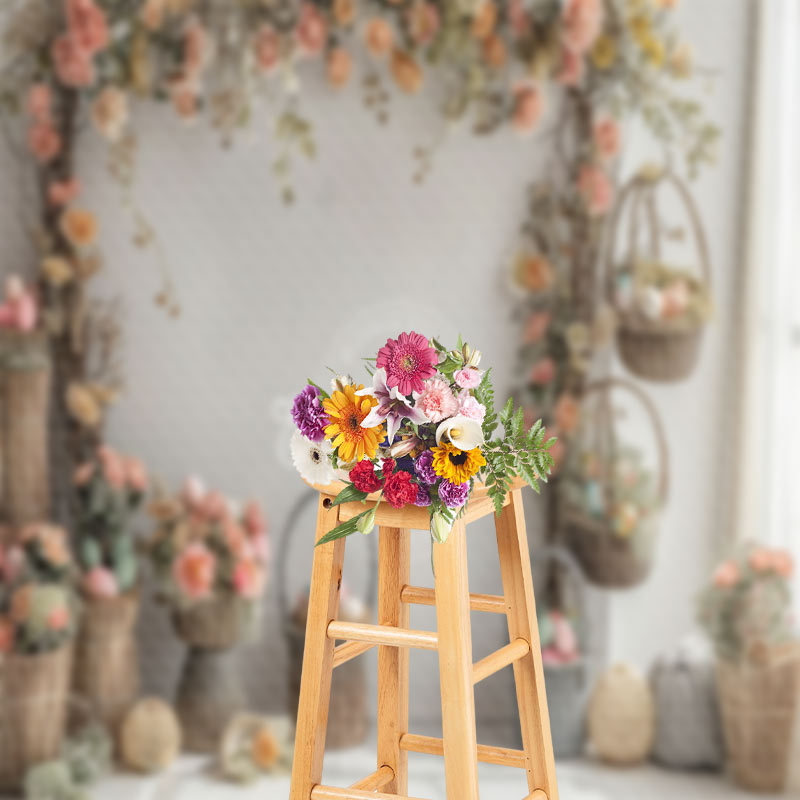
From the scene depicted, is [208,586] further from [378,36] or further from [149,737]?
[378,36]

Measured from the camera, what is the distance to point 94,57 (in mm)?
2711

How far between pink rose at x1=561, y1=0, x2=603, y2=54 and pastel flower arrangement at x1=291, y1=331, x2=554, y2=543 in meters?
1.89

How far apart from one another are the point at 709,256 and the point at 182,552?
164 cm

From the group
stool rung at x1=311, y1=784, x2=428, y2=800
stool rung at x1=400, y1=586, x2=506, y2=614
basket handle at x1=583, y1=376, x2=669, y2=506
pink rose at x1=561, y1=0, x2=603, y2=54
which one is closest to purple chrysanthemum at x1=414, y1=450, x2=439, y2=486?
stool rung at x1=400, y1=586, x2=506, y2=614

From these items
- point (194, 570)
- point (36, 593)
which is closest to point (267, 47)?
point (194, 570)

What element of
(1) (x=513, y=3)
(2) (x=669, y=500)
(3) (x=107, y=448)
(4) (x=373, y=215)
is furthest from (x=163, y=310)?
(2) (x=669, y=500)

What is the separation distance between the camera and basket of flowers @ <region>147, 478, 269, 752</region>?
261 centimetres

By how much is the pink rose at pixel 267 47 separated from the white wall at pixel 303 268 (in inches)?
5.8

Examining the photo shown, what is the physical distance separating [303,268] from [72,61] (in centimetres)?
81

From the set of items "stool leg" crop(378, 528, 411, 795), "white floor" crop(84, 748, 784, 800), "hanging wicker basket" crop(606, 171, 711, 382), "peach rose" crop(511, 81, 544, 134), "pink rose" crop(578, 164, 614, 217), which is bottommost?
"white floor" crop(84, 748, 784, 800)

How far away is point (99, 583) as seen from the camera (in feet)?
8.48

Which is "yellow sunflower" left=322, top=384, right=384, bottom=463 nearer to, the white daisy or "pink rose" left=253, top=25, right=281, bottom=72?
the white daisy

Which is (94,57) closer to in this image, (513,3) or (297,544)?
(513,3)

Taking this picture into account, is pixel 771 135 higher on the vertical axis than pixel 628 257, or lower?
higher
